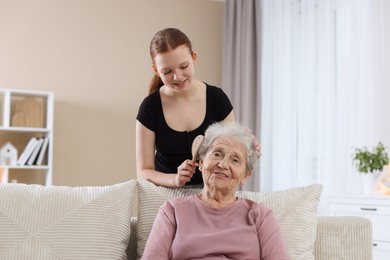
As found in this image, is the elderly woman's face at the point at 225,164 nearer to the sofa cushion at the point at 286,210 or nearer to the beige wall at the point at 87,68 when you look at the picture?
the sofa cushion at the point at 286,210

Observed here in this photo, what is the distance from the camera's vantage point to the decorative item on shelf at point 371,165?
12.6ft

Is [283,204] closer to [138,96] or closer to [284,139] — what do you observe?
[284,139]

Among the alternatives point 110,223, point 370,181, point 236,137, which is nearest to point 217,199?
point 236,137

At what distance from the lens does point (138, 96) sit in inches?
211

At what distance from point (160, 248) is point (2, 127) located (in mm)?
2952

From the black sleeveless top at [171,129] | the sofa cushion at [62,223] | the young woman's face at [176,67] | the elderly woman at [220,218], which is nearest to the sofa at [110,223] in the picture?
the sofa cushion at [62,223]

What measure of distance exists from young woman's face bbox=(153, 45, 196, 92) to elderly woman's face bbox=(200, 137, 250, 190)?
11.4 inches

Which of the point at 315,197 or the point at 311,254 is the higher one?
the point at 315,197

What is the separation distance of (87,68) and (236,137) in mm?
3243

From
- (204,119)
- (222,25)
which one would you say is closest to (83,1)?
(222,25)

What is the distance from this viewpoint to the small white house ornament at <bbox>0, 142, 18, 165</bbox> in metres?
4.65

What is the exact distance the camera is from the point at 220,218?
2059 mm

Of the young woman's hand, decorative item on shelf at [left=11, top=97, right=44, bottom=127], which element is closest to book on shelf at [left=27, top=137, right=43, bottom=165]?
decorative item on shelf at [left=11, top=97, right=44, bottom=127]

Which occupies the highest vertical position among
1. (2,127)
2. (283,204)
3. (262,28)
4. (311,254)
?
(262,28)
